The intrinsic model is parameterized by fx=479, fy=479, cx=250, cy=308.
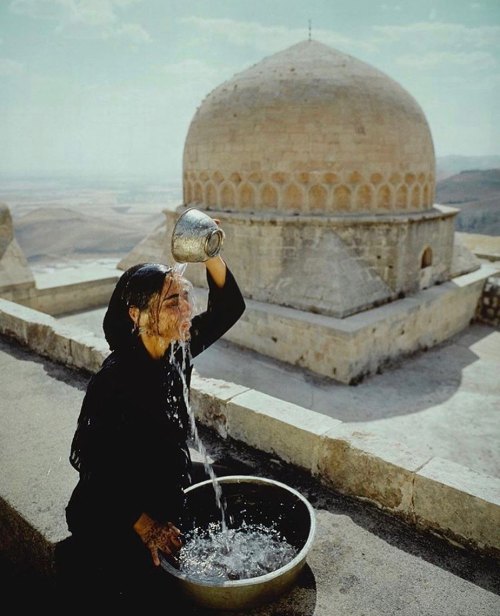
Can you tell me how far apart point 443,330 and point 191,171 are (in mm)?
6189

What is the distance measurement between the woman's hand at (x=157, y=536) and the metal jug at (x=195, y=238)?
1091 millimetres

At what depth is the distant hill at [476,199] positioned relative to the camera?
3067 cm

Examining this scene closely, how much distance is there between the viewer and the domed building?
8.50m

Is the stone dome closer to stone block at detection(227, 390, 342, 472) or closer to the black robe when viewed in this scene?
stone block at detection(227, 390, 342, 472)

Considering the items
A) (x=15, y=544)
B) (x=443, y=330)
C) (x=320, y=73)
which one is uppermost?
(x=320, y=73)

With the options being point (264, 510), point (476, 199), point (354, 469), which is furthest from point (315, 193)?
point (476, 199)

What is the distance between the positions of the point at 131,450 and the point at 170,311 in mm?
538

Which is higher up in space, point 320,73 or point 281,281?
point 320,73

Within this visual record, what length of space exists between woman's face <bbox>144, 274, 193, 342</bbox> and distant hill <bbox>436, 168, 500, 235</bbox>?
30.9 m

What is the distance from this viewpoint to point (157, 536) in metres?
1.85

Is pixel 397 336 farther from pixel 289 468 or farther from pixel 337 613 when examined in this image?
pixel 337 613

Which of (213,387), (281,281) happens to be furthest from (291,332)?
(213,387)

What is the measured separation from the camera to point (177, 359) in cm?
222

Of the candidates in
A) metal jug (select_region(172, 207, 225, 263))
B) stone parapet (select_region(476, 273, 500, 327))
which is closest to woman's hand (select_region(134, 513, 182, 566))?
metal jug (select_region(172, 207, 225, 263))
